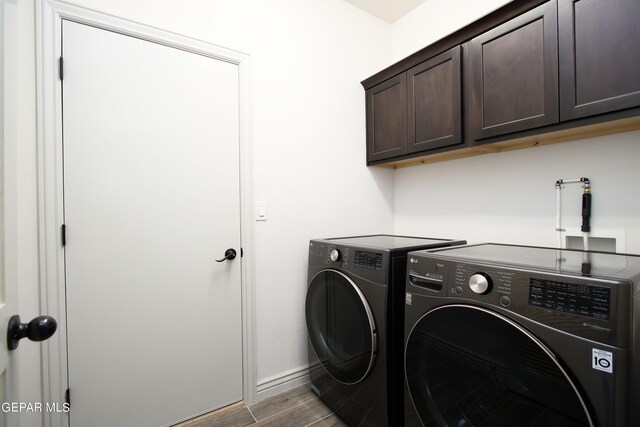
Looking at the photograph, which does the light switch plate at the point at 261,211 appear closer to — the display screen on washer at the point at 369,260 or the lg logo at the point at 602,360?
the display screen on washer at the point at 369,260

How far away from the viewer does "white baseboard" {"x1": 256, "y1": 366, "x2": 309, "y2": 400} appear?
1.75m

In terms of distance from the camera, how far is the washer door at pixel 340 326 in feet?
4.38

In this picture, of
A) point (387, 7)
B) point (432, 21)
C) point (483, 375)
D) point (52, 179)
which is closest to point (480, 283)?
point (483, 375)

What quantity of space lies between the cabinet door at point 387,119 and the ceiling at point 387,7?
65cm

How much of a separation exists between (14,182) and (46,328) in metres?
0.37

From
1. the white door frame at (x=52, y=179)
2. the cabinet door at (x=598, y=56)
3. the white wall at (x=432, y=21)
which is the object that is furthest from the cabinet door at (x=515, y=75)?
the white door frame at (x=52, y=179)

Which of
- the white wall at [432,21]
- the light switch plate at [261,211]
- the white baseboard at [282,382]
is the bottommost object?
the white baseboard at [282,382]

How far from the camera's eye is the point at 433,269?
3.48 feet

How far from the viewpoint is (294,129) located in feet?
6.22

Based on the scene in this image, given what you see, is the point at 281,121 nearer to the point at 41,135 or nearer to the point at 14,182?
the point at 41,135

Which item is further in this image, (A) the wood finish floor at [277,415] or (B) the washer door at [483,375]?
(A) the wood finish floor at [277,415]

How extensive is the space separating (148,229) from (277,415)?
1255 millimetres

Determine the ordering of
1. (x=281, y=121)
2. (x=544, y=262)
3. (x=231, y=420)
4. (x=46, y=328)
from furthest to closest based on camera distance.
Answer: (x=281, y=121)
(x=231, y=420)
(x=544, y=262)
(x=46, y=328)

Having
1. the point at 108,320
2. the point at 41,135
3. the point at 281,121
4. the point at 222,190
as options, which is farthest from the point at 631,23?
the point at 108,320
